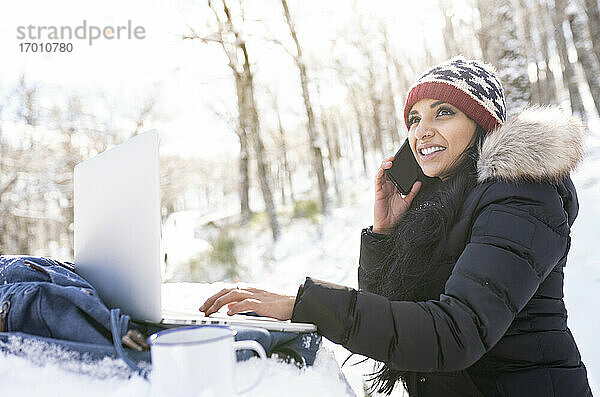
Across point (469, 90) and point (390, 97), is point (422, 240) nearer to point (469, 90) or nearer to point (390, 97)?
point (469, 90)

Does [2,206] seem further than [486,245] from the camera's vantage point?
Yes

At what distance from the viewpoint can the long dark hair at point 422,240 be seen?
4.48 ft

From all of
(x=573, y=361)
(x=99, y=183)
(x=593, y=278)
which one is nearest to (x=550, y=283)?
(x=573, y=361)

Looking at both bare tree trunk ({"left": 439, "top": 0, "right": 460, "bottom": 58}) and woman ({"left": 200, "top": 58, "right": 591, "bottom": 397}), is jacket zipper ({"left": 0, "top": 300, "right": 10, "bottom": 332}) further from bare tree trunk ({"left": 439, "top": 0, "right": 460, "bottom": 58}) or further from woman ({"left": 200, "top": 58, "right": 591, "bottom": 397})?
bare tree trunk ({"left": 439, "top": 0, "right": 460, "bottom": 58})

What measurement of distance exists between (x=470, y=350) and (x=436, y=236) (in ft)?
1.39

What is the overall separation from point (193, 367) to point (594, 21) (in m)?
9.53

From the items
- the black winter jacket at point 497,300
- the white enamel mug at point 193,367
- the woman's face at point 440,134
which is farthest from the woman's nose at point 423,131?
the white enamel mug at point 193,367

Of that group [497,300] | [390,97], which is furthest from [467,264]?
[390,97]

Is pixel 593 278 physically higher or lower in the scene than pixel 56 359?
lower

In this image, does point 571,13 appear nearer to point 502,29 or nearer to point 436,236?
point 502,29

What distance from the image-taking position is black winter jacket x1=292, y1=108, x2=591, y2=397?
1.01m

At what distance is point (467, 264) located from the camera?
107cm

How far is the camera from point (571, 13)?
9.08 meters

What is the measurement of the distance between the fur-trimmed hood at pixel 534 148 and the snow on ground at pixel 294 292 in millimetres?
91
